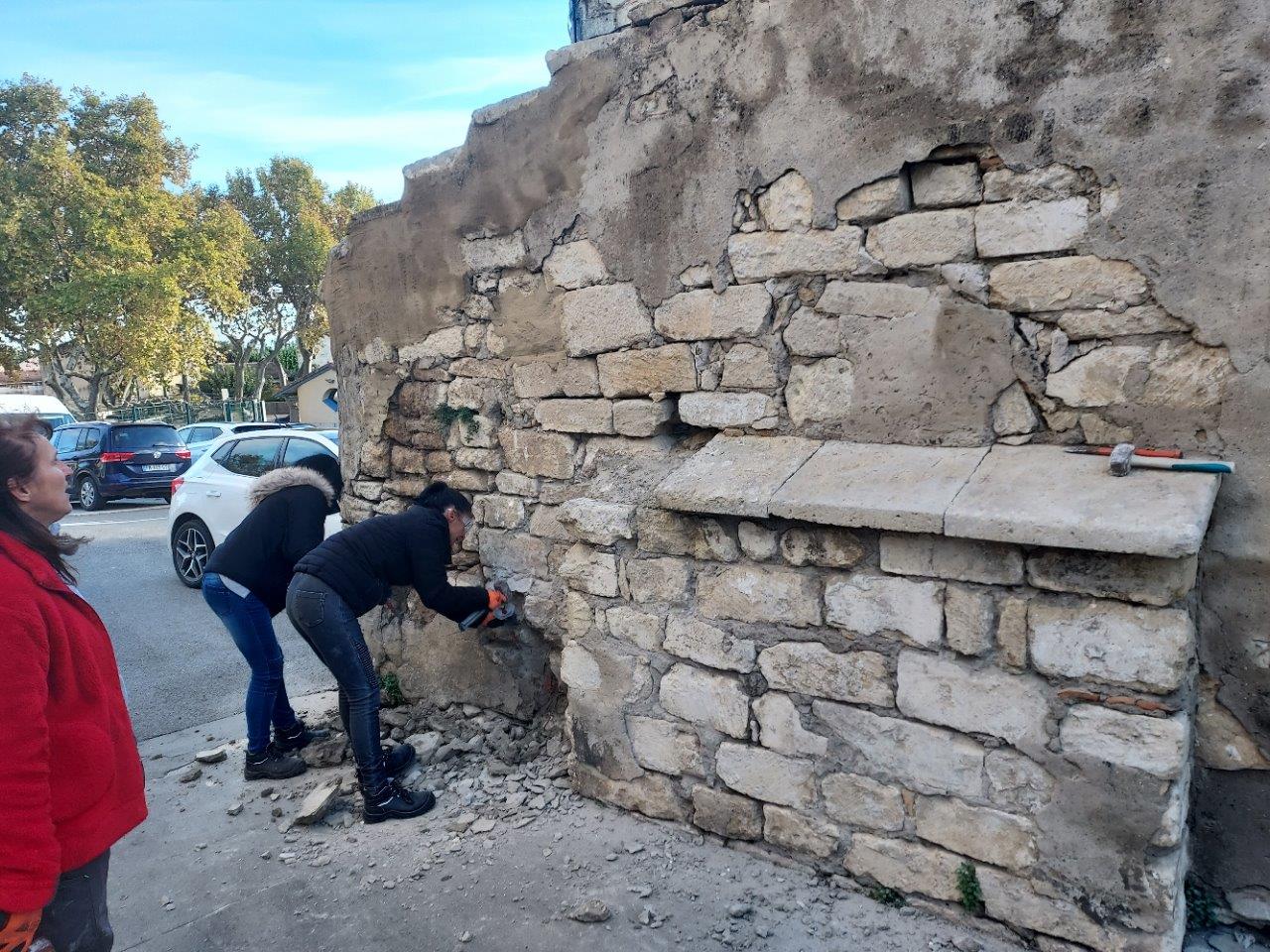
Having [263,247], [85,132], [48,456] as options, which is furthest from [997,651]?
[263,247]

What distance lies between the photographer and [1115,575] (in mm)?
2148

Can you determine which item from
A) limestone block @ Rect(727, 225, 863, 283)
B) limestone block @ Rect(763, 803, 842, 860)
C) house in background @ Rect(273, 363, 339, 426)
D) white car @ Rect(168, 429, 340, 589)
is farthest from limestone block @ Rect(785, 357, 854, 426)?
house in background @ Rect(273, 363, 339, 426)

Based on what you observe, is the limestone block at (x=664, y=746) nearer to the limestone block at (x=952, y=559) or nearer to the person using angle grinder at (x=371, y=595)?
the person using angle grinder at (x=371, y=595)

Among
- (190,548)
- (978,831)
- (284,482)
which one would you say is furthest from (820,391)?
(190,548)

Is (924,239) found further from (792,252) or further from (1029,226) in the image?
(792,252)

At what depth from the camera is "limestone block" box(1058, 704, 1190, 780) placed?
2.12 metres

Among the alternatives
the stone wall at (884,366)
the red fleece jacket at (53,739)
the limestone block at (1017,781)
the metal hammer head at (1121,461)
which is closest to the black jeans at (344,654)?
the stone wall at (884,366)

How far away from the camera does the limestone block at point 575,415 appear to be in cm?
352

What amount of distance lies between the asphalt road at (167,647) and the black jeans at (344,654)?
133cm

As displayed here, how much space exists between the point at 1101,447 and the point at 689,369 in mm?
1453

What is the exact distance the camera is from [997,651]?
2.37 m

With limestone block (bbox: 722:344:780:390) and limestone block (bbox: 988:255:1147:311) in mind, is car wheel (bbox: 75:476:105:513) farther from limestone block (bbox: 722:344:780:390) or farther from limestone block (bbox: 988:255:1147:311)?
limestone block (bbox: 988:255:1147:311)

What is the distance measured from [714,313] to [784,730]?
1.55m

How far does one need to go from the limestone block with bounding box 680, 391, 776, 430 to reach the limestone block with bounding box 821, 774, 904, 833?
130cm
